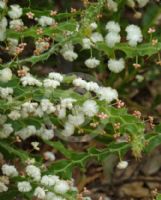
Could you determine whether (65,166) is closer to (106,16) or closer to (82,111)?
(82,111)

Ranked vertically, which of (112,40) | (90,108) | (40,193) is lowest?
(40,193)

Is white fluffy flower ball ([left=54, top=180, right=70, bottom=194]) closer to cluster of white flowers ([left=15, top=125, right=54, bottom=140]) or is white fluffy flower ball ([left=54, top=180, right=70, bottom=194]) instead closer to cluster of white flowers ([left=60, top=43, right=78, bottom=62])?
cluster of white flowers ([left=15, top=125, right=54, bottom=140])

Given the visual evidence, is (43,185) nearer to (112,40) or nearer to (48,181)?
(48,181)

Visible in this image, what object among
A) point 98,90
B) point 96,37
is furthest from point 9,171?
point 96,37

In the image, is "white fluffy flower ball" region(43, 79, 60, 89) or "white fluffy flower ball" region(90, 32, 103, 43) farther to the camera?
"white fluffy flower ball" region(90, 32, 103, 43)

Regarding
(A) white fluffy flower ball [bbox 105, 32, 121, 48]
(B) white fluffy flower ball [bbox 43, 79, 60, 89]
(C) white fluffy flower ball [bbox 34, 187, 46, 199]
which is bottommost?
(C) white fluffy flower ball [bbox 34, 187, 46, 199]

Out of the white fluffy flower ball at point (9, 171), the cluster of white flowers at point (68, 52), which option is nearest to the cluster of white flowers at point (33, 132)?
the white fluffy flower ball at point (9, 171)

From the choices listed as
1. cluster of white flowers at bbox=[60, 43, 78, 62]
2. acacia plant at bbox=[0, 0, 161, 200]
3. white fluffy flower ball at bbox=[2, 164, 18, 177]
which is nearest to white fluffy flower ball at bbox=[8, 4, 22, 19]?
acacia plant at bbox=[0, 0, 161, 200]

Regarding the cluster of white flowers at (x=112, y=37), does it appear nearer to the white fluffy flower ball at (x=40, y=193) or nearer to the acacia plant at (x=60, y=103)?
the acacia plant at (x=60, y=103)
